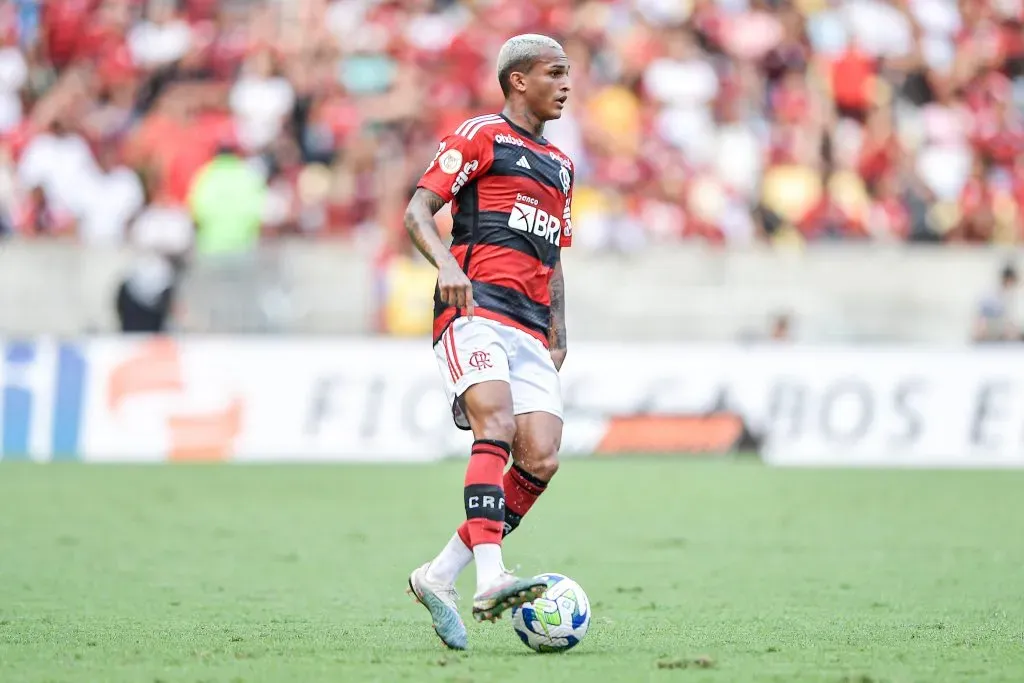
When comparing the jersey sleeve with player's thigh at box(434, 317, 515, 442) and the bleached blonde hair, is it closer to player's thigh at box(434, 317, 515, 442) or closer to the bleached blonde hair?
the bleached blonde hair

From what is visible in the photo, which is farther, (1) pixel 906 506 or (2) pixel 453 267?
(1) pixel 906 506

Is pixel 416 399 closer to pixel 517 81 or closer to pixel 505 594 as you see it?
pixel 517 81

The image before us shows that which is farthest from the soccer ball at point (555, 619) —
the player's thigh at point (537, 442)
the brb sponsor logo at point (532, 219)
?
the brb sponsor logo at point (532, 219)

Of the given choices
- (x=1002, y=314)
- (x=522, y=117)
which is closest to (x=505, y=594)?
(x=522, y=117)

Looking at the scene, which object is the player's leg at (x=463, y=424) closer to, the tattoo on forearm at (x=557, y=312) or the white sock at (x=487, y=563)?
the white sock at (x=487, y=563)

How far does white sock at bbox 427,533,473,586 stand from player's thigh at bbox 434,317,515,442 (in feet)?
1.62

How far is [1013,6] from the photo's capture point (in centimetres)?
2464

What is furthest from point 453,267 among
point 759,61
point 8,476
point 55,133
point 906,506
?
point 759,61

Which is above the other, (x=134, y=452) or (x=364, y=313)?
(x=364, y=313)

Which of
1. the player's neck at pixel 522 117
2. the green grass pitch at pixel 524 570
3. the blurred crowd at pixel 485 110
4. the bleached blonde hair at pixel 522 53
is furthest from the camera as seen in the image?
the blurred crowd at pixel 485 110

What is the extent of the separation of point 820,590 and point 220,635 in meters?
3.49

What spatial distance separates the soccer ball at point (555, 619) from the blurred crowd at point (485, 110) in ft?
44.5

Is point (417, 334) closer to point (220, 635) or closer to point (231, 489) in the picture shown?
point (231, 489)

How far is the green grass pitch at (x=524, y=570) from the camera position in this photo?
21.7 ft
